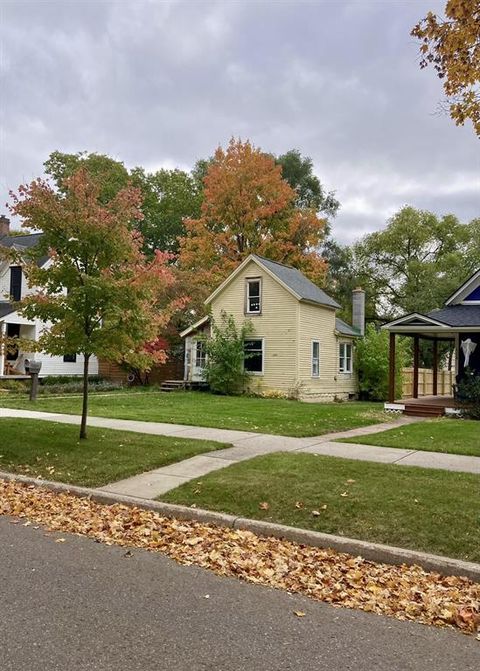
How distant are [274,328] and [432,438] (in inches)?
543

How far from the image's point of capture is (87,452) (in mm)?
9250

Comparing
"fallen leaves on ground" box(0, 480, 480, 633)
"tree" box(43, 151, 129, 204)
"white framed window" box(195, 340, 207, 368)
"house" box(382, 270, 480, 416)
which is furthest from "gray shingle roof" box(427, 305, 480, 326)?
"tree" box(43, 151, 129, 204)

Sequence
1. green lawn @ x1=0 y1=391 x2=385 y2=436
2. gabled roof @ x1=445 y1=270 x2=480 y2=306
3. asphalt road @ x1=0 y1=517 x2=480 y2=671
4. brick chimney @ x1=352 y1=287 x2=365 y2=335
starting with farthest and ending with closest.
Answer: brick chimney @ x1=352 y1=287 x2=365 y2=335, gabled roof @ x1=445 y1=270 x2=480 y2=306, green lawn @ x1=0 y1=391 x2=385 y2=436, asphalt road @ x1=0 y1=517 x2=480 y2=671

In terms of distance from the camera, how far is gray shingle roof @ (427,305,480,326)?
18906mm

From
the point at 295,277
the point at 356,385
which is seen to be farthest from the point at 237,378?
the point at 356,385

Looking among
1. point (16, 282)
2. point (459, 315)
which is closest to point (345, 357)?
point (459, 315)

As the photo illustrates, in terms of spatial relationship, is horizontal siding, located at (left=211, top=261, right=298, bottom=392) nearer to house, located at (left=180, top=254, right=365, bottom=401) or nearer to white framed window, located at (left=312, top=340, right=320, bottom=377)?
house, located at (left=180, top=254, right=365, bottom=401)

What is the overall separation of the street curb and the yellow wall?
17451mm

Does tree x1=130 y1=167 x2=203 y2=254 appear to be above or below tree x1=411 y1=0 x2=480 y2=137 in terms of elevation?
above

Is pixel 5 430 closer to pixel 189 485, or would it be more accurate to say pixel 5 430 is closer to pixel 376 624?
pixel 189 485

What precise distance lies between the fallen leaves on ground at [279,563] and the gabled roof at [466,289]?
A: 57.5 ft

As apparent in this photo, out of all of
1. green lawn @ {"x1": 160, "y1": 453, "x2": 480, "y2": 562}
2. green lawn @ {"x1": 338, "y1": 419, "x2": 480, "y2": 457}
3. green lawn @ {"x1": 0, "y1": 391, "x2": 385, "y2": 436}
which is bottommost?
green lawn @ {"x1": 160, "y1": 453, "x2": 480, "y2": 562}

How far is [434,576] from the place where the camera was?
195 inches

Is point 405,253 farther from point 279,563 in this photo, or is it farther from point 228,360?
point 279,563
